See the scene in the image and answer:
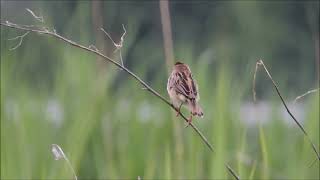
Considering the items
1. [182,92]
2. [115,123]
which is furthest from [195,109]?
[115,123]

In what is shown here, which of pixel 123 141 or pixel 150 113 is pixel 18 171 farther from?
pixel 150 113

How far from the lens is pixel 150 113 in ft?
10.2

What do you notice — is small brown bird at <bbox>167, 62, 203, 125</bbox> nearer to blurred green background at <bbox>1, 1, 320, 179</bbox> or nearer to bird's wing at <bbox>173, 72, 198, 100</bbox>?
bird's wing at <bbox>173, 72, 198, 100</bbox>

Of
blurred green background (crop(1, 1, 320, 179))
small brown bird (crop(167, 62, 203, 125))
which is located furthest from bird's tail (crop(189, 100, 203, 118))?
blurred green background (crop(1, 1, 320, 179))

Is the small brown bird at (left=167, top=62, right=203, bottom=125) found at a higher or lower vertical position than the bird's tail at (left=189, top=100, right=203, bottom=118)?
higher


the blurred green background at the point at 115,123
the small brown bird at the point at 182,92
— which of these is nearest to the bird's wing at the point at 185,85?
the small brown bird at the point at 182,92

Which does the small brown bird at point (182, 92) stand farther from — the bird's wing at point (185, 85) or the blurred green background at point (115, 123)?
the blurred green background at point (115, 123)

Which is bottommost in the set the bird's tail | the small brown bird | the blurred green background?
the bird's tail

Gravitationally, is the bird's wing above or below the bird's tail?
above

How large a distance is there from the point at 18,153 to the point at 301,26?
17.2 feet

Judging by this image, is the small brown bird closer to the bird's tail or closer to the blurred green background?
the bird's tail

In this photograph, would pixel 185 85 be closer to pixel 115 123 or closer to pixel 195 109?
pixel 195 109

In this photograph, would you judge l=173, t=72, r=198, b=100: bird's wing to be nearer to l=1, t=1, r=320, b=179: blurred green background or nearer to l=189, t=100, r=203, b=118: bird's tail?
l=189, t=100, r=203, b=118: bird's tail

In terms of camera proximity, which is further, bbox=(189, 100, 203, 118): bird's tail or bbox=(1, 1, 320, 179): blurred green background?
bbox=(1, 1, 320, 179): blurred green background
